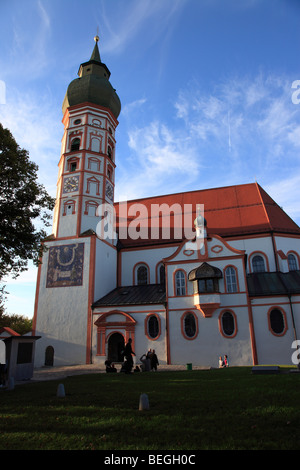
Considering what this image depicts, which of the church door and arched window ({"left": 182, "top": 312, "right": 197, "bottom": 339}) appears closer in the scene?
arched window ({"left": 182, "top": 312, "right": 197, "bottom": 339})

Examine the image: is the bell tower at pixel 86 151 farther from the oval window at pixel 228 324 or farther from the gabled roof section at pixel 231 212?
the oval window at pixel 228 324

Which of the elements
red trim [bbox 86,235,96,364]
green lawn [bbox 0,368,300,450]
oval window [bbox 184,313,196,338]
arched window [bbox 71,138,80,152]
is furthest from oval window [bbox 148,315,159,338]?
arched window [bbox 71,138,80,152]

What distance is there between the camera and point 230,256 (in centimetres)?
2612

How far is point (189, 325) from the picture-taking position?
25281mm

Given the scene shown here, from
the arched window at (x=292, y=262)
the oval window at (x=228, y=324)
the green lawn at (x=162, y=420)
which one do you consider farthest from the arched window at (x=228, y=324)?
the green lawn at (x=162, y=420)

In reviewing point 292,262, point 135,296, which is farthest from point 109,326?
point 292,262

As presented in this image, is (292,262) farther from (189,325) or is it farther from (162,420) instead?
(162,420)

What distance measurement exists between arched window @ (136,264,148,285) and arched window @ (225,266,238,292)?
8.75 meters

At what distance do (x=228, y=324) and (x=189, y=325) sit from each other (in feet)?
9.76

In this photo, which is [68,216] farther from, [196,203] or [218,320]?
[218,320]

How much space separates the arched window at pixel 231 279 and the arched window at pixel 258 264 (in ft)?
12.9

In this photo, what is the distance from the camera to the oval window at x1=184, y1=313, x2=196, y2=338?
2506cm

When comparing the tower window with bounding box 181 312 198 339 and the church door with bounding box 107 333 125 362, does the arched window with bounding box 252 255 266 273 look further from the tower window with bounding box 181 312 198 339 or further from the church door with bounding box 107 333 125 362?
the church door with bounding box 107 333 125 362

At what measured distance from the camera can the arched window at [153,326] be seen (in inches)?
1016
